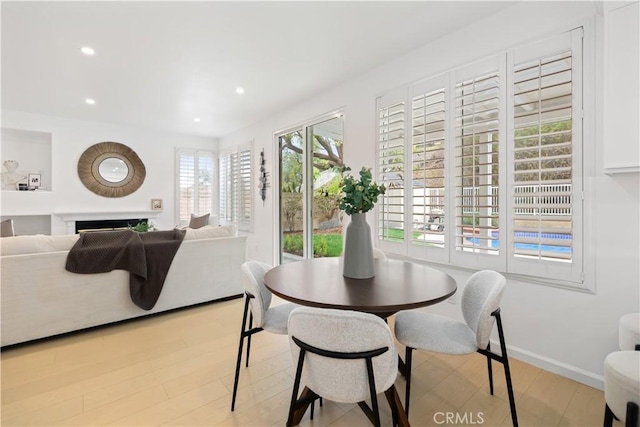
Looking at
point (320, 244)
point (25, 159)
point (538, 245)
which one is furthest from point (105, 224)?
point (538, 245)

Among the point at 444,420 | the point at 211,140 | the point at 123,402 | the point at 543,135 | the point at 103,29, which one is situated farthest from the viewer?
the point at 211,140

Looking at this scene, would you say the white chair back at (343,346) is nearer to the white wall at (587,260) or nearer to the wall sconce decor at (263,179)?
the white wall at (587,260)

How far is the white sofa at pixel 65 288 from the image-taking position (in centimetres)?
231

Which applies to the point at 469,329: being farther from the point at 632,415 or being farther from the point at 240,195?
the point at 240,195

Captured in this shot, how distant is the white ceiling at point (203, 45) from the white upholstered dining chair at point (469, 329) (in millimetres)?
2027

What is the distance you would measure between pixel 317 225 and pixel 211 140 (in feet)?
12.5

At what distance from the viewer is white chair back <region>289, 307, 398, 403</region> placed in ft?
3.45

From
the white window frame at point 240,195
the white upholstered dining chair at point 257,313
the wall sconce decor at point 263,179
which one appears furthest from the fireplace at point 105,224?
the white upholstered dining chair at point 257,313

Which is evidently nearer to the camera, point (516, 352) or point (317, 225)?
point (516, 352)

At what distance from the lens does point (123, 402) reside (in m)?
1.73

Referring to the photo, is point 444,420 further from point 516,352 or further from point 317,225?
point 317,225

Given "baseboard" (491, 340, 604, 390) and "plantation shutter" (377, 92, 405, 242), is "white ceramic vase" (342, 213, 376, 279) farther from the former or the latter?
"baseboard" (491, 340, 604, 390)

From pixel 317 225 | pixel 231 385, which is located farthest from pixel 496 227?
pixel 317 225

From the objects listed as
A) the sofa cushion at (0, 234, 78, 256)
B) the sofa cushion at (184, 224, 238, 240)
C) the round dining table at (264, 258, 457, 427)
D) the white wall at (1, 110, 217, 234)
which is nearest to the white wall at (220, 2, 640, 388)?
the round dining table at (264, 258, 457, 427)
